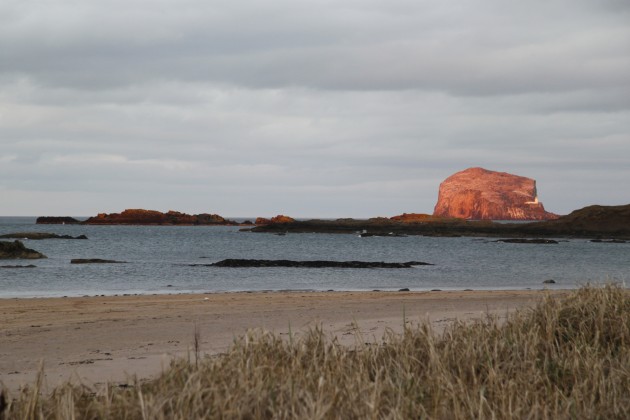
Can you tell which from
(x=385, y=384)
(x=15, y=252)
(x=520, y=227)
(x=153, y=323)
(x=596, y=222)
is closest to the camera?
(x=385, y=384)

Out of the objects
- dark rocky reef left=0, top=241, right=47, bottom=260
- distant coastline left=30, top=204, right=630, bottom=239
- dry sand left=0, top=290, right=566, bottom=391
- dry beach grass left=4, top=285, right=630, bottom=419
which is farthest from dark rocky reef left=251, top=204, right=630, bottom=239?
dry beach grass left=4, top=285, right=630, bottom=419

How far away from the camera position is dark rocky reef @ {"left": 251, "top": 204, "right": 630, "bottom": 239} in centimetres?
9781

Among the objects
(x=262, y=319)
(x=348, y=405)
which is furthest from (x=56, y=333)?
(x=348, y=405)

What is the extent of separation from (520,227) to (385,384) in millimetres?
108436

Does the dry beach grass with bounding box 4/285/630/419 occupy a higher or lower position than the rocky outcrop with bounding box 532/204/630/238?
lower

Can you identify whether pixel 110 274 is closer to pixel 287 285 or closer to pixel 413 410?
pixel 287 285

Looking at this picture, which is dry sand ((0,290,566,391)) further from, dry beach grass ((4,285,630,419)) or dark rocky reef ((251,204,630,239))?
dark rocky reef ((251,204,630,239))

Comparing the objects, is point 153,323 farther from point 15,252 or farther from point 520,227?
point 520,227

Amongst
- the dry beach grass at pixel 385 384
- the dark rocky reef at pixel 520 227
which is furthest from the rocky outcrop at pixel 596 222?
the dry beach grass at pixel 385 384

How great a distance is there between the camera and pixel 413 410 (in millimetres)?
5781

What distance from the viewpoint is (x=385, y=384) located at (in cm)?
632

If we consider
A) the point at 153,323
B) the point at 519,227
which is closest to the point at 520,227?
the point at 519,227

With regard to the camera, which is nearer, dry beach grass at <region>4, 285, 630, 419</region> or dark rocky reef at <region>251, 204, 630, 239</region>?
dry beach grass at <region>4, 285, 630, 419</region>

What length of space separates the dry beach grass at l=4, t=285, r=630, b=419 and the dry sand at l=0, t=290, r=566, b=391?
449 millimetres
